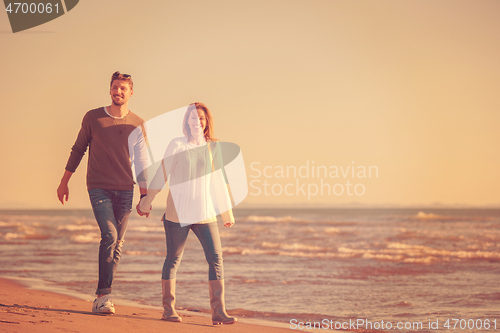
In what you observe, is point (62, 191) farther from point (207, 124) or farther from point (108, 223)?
point (207, 124)

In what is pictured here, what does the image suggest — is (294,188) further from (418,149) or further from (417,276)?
(417,276)

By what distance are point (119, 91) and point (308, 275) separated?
5330mm

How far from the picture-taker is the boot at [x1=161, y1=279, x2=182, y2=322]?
129 inches

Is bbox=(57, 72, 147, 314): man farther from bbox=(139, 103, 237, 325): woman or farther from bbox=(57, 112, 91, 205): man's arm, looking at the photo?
bbox=(139, 103, 237, 325): woman

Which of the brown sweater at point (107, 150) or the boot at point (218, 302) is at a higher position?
the brown sweater at point (107, 150)

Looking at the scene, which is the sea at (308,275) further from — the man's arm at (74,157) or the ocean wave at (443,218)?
the ocean wave at (443,218)

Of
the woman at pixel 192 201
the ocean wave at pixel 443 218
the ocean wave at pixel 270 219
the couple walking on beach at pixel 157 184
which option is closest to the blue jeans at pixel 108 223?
the couple walking on beach at pixel 157 184

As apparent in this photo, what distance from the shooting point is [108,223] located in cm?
328

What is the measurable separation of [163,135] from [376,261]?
334 inches

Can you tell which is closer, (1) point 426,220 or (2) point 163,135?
(2) point 163,135

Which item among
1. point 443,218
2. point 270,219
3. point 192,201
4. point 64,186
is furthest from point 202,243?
point 443,218

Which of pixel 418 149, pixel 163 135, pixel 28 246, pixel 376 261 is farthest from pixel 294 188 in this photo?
pixel 163 135

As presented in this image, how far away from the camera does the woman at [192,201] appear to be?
3.25 meters

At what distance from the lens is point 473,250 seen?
13211 mm
